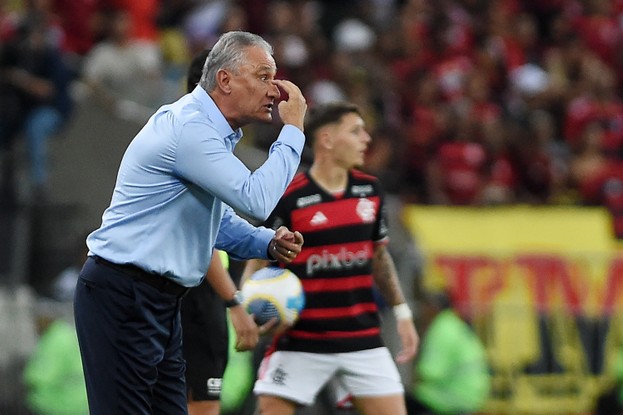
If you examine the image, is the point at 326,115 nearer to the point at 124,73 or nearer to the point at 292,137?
the point at 292,137

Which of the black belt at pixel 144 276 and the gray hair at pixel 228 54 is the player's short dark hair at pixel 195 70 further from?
the black belt at pixel 144 276

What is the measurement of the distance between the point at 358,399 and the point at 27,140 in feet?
20.1

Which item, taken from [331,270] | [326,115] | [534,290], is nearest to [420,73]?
[534,290]

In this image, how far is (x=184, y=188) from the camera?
17.4 ft

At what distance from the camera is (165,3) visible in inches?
629

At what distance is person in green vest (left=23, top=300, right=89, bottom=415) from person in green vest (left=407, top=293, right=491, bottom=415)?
293cm

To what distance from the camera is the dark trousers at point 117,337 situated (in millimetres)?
5352

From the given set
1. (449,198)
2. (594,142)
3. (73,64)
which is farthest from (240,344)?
(594,142)

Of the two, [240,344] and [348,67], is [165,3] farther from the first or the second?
[240,344]

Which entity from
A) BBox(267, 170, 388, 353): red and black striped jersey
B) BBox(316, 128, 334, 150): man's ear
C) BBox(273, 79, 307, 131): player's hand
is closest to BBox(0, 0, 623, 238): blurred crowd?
BBox(316, 128, 334, 150): man's ear

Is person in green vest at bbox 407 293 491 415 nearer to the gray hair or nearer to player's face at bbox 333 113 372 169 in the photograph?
player's face at bbox 333 113 372 169

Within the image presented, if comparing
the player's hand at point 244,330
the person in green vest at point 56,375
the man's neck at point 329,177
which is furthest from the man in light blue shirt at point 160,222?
the person in green vest at point 56,375

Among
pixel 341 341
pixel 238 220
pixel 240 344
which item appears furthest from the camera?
pixel 341 341

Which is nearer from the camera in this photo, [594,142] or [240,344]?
[240,344]
